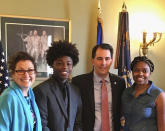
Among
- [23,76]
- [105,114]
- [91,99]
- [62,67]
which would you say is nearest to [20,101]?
[23,76]

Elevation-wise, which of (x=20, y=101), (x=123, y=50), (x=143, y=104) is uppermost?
(x=123, y=50)

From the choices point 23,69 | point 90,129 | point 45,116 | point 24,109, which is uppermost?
point 23,69

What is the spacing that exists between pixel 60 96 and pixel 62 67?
0.83ft

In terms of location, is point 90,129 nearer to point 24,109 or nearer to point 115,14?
point 24,109

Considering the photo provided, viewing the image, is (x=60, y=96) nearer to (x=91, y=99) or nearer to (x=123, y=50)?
(x=91, y=99)

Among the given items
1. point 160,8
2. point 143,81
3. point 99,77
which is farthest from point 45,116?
point 160,8

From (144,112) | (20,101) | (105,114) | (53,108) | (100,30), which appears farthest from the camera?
(100,30)

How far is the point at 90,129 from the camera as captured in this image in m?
2.12

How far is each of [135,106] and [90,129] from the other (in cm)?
51

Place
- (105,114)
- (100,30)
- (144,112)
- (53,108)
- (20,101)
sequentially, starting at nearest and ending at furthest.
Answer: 1. (20,101)
2. (53,108)
3. (144,112)
4. (105,114)
5. (100,30)

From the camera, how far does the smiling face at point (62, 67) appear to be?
187cm

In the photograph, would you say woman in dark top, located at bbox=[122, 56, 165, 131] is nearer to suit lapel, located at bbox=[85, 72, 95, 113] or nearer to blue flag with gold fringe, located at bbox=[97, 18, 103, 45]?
suit lapel, located at bbox=[85, 72, 95, 113]

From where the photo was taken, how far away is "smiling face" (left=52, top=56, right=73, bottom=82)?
1.87m

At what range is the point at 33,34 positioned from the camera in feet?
10.1
